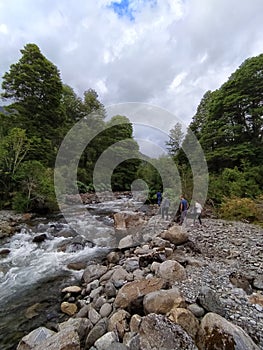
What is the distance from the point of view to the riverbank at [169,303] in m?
2.24

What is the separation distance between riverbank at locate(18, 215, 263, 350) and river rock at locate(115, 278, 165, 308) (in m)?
0.01

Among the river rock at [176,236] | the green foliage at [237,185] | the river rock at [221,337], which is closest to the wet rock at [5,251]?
the river rock at [176,236]

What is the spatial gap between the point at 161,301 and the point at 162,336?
556 millimetres

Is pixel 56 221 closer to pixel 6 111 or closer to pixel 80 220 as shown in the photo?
pixel 80 220

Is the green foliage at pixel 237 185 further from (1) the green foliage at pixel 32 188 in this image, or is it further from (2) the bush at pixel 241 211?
(1) the green foliage at pixel 32 188

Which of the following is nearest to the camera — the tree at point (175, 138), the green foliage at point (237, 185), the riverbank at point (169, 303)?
the riverbank at point (169, 303)

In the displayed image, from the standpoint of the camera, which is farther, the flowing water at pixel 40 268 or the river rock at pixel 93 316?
the flowing water at pixel 40 268

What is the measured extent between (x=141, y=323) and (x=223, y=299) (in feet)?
4.49

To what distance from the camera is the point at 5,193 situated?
38.7 feet

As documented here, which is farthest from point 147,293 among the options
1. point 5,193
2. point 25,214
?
point 5,193

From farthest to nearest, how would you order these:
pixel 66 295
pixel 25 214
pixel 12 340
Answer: pixel 25 214 < pixel 66 295 < pixel 12 340

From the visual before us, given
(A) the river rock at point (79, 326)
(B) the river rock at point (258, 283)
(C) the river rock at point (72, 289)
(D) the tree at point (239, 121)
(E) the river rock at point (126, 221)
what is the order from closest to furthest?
1. (A) the river rock at point (79, 326)
2. (B) the river rock at point (258, 283)
3. (C) the river rock at point (72, 289)
4. (E) the river rock at point (126, 221)
5. (D) the tree at point (239, 121)

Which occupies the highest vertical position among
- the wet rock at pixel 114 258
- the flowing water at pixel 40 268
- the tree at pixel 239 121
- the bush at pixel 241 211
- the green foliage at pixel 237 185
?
the tree at pixel 239 121

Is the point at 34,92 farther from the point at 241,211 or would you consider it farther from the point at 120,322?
the point at 120,322
